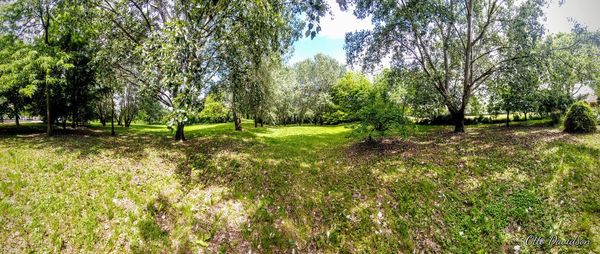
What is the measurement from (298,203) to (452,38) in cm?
1661

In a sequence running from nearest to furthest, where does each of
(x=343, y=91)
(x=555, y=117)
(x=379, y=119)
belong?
1. (x=379, y=119)
2. (x=555, y=117)
3. (x=343, y=91)

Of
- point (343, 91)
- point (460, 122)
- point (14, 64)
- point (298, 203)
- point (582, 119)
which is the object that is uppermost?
point (343, 91)

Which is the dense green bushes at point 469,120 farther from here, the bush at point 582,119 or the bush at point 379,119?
the bush at point 379,119

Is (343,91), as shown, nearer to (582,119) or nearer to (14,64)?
(582,119)

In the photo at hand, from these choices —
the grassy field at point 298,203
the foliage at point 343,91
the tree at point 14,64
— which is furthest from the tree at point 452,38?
the foliage at point 343,91

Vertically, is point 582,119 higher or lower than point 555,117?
lower

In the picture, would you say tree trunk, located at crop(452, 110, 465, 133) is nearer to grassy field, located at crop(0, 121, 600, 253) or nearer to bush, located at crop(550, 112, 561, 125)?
grassy field, located at crop(0, 121, 600, 253)

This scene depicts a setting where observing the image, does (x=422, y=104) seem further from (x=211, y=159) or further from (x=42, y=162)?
(x=42, y=162)

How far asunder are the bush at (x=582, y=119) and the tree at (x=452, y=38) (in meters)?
4.15

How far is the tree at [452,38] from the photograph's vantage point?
1328 cm

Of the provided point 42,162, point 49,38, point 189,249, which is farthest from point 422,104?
point 49,38

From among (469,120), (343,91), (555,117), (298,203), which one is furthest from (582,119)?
(343,91)

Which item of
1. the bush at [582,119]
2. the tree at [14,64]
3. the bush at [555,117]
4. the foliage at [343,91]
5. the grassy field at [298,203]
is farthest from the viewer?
the foliage at [343,91]

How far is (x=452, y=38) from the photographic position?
54.9 ft
